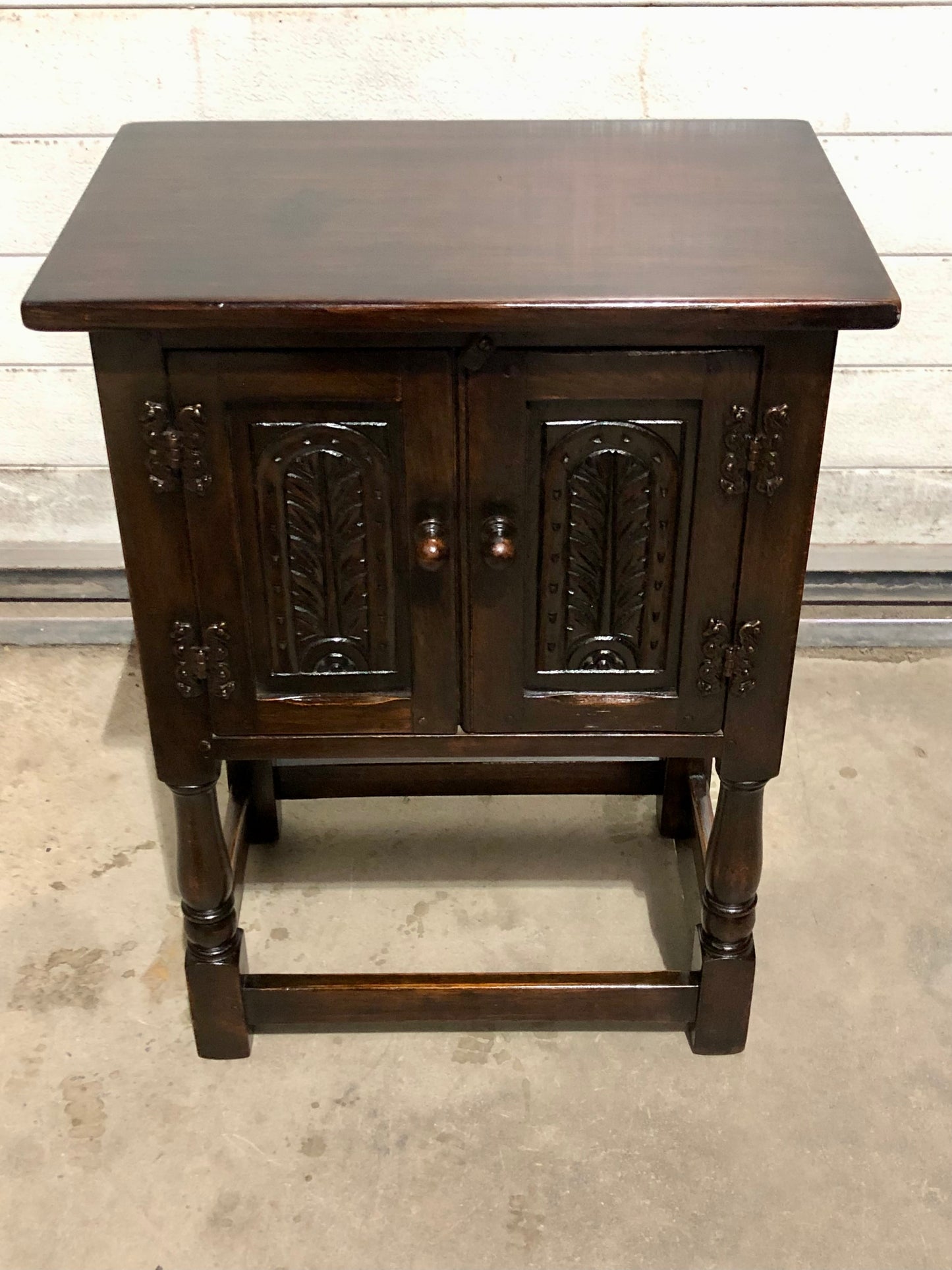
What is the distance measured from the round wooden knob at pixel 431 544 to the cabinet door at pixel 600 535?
3 cm

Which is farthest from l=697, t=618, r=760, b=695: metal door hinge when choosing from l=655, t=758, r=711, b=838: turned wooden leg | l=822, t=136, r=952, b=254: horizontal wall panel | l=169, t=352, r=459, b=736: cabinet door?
l=822, t=136, r=952, b=254: horizontal wall panel

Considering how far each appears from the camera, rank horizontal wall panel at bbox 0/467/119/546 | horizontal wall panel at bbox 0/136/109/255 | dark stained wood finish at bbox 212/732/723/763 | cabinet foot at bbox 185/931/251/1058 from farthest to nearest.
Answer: horizontal wall panel at bbox 0/467/119/546 → horizontal wall panel at bbox 0/136/109/255 → cabinet foot at bbox 185/931/251/1058 → dark stained wood finish at bbox 212/732/723/763

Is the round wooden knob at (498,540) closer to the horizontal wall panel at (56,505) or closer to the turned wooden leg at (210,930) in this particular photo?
the turned wooden leg at (210,930)

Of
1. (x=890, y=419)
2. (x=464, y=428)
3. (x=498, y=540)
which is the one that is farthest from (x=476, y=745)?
(x=890, y=419)

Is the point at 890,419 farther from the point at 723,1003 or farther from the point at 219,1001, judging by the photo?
the point at 219,1001

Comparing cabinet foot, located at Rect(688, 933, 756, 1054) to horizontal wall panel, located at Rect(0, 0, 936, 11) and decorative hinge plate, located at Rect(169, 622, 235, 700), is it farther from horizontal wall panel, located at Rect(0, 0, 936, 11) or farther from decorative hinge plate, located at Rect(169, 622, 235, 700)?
horizontal wall panel, located at Rect(0, 0, 936, 11)

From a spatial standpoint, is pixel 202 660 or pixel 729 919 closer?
pixel 202 660

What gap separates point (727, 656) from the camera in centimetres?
142

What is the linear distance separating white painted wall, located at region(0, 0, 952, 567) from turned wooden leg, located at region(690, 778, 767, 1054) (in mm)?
1029

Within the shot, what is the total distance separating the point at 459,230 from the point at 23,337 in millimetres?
1141

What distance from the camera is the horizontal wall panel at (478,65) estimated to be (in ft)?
6.48

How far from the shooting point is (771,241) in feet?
4.33

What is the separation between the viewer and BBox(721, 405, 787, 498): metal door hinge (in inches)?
50.4

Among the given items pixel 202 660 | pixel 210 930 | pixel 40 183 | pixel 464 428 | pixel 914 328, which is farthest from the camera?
pixel 914 328
